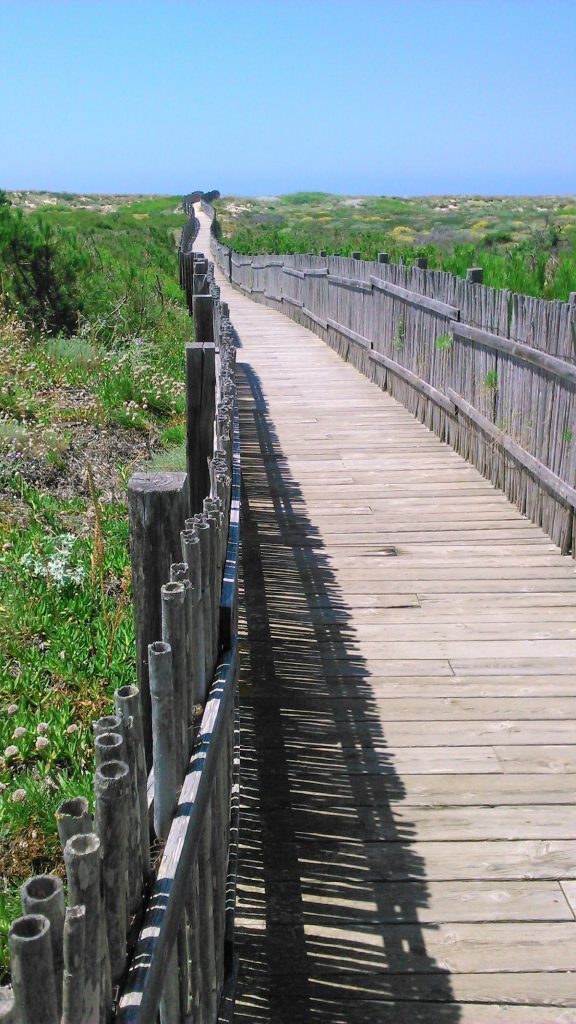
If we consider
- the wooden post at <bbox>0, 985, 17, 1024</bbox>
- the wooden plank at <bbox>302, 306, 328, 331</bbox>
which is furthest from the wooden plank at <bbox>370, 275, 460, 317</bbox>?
the wooden post at <bbox>0, 985, 17, 1024</bbox>

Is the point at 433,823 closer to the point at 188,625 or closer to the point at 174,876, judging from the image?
the point at 188,625

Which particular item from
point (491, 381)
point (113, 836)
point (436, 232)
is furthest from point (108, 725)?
point (436, 232)

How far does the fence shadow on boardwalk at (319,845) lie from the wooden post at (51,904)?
168 cm

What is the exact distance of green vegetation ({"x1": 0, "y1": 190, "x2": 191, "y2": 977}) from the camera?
4.07m

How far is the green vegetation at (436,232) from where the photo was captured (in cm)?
953

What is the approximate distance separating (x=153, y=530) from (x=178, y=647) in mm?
733

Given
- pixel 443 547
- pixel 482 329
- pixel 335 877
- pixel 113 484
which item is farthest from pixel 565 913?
pixel 482 329

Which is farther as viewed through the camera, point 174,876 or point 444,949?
point 444,949

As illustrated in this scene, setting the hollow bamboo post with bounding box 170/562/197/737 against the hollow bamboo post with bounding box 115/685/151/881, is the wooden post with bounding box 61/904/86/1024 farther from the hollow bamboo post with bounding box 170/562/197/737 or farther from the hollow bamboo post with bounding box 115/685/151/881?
the hollow bamboo post with bounding box 170/562/197/737

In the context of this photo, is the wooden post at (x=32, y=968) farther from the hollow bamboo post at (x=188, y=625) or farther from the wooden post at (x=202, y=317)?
the wooden post at (x=202, y=317)

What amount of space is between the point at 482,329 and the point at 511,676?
3825 mm

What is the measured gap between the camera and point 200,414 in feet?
18.5

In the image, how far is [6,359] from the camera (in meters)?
9.15

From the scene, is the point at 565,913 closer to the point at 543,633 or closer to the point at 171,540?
the point at 171,540
